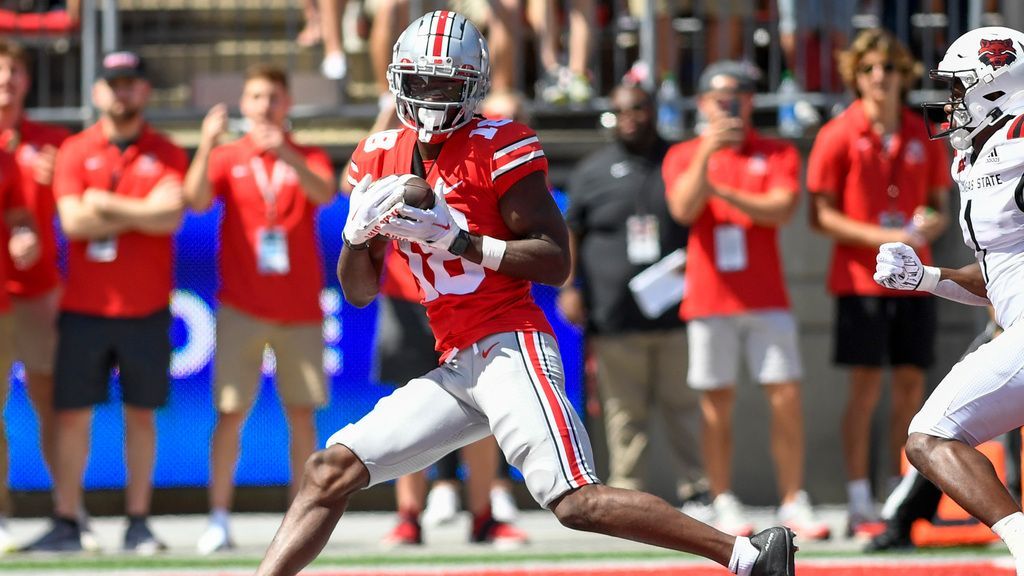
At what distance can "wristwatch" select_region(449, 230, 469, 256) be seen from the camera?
16.6 feet

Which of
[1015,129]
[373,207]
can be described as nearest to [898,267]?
[1015,129]

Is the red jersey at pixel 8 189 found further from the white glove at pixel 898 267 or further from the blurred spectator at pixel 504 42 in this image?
the white glove at pixel 898 267

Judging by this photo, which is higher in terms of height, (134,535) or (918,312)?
(918,312)

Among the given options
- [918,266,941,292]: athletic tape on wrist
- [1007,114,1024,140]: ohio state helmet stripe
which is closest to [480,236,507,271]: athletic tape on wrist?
[918,266,941,292]: athletic tape on wrist

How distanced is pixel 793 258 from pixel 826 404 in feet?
3.00


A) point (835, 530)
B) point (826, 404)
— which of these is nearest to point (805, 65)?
point (826, 404)

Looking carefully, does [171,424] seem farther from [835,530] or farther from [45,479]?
[835,530]

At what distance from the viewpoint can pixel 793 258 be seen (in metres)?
10.2

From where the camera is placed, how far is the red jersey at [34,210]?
351 inches

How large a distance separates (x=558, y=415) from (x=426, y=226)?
715 millimetres

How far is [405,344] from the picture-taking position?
8680 millimetres

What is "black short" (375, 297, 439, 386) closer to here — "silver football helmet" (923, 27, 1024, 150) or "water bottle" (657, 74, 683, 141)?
"water bottle" (657, 74, 683, 141)

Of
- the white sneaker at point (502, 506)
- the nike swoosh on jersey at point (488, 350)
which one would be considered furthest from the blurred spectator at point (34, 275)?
the nike swoosh on jersey at point (488, 350)

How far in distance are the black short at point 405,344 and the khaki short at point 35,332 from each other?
1803 mm
